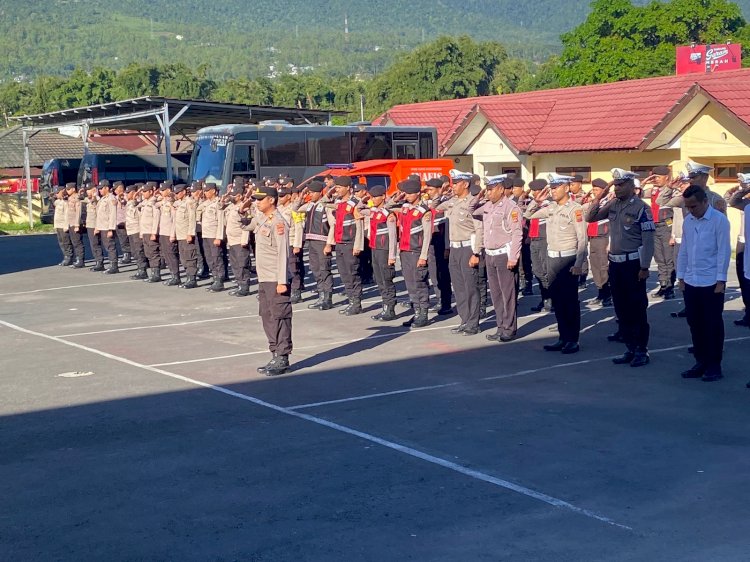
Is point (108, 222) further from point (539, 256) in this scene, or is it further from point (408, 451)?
point (408, 451)

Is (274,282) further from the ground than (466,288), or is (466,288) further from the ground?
(274,282)

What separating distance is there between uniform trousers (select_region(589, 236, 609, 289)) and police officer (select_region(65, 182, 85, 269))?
1219cm

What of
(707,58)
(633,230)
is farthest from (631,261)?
(707,58)

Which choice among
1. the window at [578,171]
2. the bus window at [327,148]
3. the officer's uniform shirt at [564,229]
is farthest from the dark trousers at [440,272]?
the window at [578,171]

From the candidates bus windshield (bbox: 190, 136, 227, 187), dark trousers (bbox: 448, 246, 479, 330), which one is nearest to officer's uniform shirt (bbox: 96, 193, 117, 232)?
bus windshield (bbox: 190, 136, 227, 187)

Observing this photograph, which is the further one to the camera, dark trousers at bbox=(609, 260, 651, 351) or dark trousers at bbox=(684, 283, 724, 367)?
dark trousers at bbox=(609, 260, 651, 351)

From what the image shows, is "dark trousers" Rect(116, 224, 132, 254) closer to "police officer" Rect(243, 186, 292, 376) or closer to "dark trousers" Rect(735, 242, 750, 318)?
"police officer" Rect(243, 186, 292, 376)

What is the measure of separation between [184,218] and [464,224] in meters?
7.45

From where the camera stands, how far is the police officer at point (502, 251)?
12.4 metres

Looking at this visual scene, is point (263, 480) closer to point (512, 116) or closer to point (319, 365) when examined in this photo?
point (319, 365)

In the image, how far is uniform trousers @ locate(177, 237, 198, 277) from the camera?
1906 centimetres

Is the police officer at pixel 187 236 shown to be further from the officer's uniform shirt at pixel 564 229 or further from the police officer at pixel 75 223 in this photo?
the officer's uniform shirt at pixel 564 229

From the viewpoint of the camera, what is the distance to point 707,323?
10.2 m

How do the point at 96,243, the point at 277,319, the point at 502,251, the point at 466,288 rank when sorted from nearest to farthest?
the point at 277,319 → the point at 502,251 → the point at 466,288 → the point at 96,243
